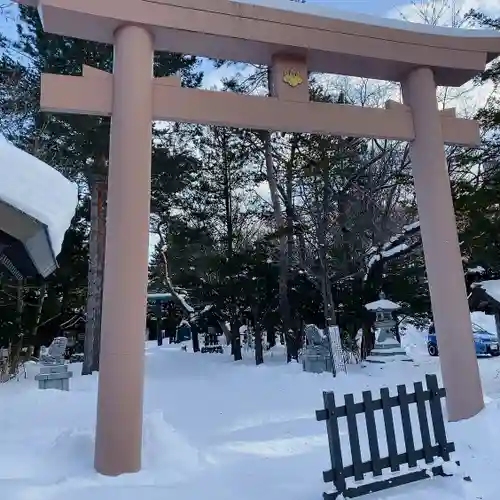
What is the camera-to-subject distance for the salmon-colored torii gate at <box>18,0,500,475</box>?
4.44 meters

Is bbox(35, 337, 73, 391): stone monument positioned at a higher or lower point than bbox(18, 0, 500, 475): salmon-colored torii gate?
lower

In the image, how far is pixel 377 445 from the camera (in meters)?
3.83

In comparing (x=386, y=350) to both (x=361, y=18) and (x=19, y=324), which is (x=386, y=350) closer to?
(x=361, y=18)

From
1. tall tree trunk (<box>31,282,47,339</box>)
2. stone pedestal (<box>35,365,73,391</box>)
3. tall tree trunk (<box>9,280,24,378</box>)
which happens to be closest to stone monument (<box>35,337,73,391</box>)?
stone pedestal (<box>35,365,73,391</box>)

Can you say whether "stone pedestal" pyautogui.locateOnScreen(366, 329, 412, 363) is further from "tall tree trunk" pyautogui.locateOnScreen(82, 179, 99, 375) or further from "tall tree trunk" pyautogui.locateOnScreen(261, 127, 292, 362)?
"tall tree trunk" pyautogui.locateOnScreen(82, 179, 99, 375)

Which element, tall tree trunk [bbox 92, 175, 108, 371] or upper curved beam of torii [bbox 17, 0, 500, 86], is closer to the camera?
upper curved beam of torii [bbox 17, 0, 500, 86]

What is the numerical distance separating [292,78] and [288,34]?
0.48 metres

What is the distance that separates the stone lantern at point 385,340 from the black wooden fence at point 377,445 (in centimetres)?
687

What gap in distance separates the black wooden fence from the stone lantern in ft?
22.5

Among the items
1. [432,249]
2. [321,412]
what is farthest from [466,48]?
[321,412]

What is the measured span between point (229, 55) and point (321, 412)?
13.6 ft

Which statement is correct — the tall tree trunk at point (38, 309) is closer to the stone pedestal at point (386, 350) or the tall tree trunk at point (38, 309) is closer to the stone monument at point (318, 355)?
the stone monument at point (318, 355)

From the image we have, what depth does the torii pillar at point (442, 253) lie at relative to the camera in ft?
18.4

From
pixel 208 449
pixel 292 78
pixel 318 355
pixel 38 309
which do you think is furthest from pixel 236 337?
pixel 292 78
